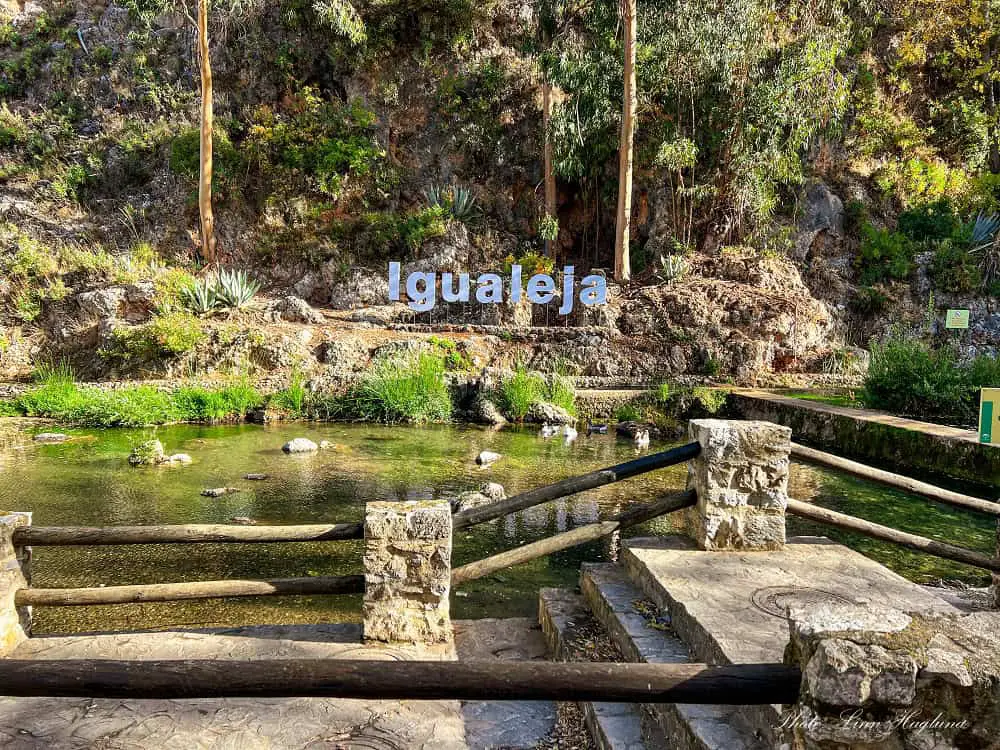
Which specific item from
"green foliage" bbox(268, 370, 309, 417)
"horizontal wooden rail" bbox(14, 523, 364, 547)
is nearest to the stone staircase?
"horizontal wooden rail" bbox(14, 523, 364, 547)

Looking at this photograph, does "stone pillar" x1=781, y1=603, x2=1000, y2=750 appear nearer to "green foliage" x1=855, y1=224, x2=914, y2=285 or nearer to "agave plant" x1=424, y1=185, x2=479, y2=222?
"agave plant" x1=424, y1=185, x2=479, y2=222

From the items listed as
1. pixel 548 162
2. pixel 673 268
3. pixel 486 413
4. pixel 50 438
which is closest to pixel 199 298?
pixel 50 438

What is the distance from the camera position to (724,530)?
318 cm

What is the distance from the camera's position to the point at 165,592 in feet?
8.68

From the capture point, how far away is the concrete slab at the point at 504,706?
2213mm

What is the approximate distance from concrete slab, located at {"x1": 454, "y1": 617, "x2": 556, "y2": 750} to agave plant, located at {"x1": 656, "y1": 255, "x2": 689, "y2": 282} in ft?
43.2

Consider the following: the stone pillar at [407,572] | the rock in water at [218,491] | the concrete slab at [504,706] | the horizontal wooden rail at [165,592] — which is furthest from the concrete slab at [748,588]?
the rock in water at [218,491]

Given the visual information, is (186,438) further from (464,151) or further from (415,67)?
(415,67)

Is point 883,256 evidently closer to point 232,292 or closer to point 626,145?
point 626,145

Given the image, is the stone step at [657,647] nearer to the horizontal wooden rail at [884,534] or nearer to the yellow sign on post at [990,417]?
the horizontal wooden rail at [884,534]

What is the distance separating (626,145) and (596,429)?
8748 millimetres

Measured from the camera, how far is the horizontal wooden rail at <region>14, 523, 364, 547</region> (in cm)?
260

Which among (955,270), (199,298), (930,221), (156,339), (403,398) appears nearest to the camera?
(403,398)

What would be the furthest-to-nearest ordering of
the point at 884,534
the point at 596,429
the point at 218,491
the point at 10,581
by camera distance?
1. the point at 596,429
2. the point at 218,491
3. the point at 884,534
4. the point at 10,581
